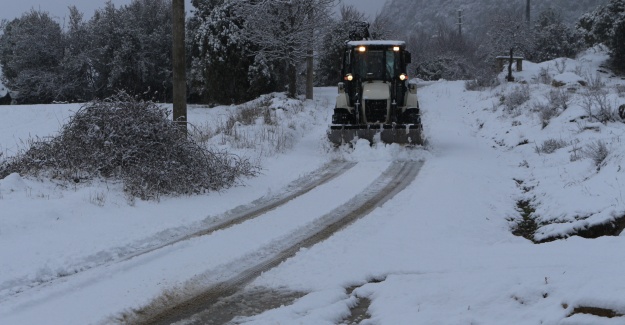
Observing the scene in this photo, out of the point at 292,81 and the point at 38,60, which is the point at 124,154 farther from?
the point at 38,60

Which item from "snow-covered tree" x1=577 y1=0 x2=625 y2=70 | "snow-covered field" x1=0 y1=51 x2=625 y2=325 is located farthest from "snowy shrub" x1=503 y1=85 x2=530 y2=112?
"snow-covered tree" x1=577 y1=0 x2=625 y2=70

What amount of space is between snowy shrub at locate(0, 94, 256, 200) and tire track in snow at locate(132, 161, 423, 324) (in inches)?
98.3

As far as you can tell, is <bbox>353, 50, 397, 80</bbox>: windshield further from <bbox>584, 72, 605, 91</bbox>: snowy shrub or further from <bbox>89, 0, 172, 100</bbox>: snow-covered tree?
<bbox>89, 0, 172, 100</bbox>: snow-covered tree

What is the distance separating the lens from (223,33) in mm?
27688

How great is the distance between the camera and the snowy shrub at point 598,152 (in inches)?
341

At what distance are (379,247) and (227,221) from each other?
2.21m

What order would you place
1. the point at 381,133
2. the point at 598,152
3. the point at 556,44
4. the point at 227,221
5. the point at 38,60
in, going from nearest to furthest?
the point at 227,221, the point at 598,152, the point at 381,133, the point at 38,60, the point at 556,44

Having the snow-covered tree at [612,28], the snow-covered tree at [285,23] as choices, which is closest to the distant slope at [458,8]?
the snow-covered tree at [612,28]

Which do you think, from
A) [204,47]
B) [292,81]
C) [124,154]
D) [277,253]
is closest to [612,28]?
[292,81]

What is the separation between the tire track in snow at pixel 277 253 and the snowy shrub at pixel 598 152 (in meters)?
3.00

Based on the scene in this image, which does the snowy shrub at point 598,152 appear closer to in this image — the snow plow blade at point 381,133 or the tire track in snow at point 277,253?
the tire track in snow at point 277,253

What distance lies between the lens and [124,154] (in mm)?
8547

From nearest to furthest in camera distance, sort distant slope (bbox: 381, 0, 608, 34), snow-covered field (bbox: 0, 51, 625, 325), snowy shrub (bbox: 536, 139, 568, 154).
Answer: snow-covered field (bbox: 0, 51, 625, 325)
snowy shrub (bbox: 536, 139, 568, 154)
distant slope (bbox: 381, 0, 608, 34)

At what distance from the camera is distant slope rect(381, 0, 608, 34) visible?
109000 millimetres
